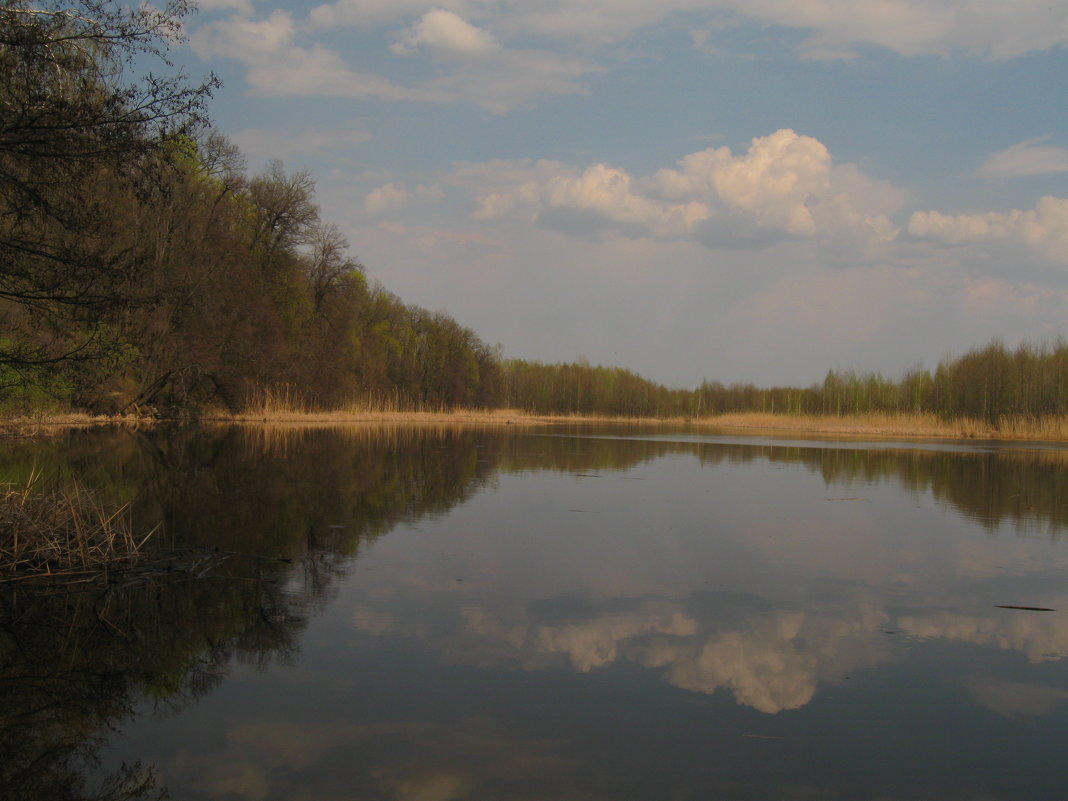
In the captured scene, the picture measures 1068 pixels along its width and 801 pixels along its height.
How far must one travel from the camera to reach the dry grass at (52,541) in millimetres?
5492

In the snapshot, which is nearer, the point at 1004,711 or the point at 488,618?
the point at 1004,711

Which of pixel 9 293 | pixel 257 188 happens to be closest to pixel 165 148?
pixel 9 293

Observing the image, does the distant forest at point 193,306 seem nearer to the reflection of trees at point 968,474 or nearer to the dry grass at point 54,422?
the dry grass at point 54,422

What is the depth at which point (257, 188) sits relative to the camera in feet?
108

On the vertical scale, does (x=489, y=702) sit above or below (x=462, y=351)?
below

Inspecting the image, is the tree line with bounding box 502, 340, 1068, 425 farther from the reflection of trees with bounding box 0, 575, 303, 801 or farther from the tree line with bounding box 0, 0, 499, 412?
the reflection of trees with bounding box 0, 575, 303, 801

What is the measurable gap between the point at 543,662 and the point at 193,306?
25.7 meters

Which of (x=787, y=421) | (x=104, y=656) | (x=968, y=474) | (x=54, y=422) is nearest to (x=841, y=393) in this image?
(x=787, y=421)

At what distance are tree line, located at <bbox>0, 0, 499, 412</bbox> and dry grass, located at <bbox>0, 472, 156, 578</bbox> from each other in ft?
4.64

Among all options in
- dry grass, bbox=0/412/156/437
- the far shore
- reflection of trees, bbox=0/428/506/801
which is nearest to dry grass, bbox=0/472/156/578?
reflection of trees, bbox=0/428/506/801

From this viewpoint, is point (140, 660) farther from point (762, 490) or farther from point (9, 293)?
point (762, 490)

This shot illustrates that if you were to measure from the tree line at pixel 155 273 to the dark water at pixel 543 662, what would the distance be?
2.40 m

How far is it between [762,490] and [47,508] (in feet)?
31.9

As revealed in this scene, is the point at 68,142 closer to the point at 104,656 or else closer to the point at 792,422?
the point at 104,656
